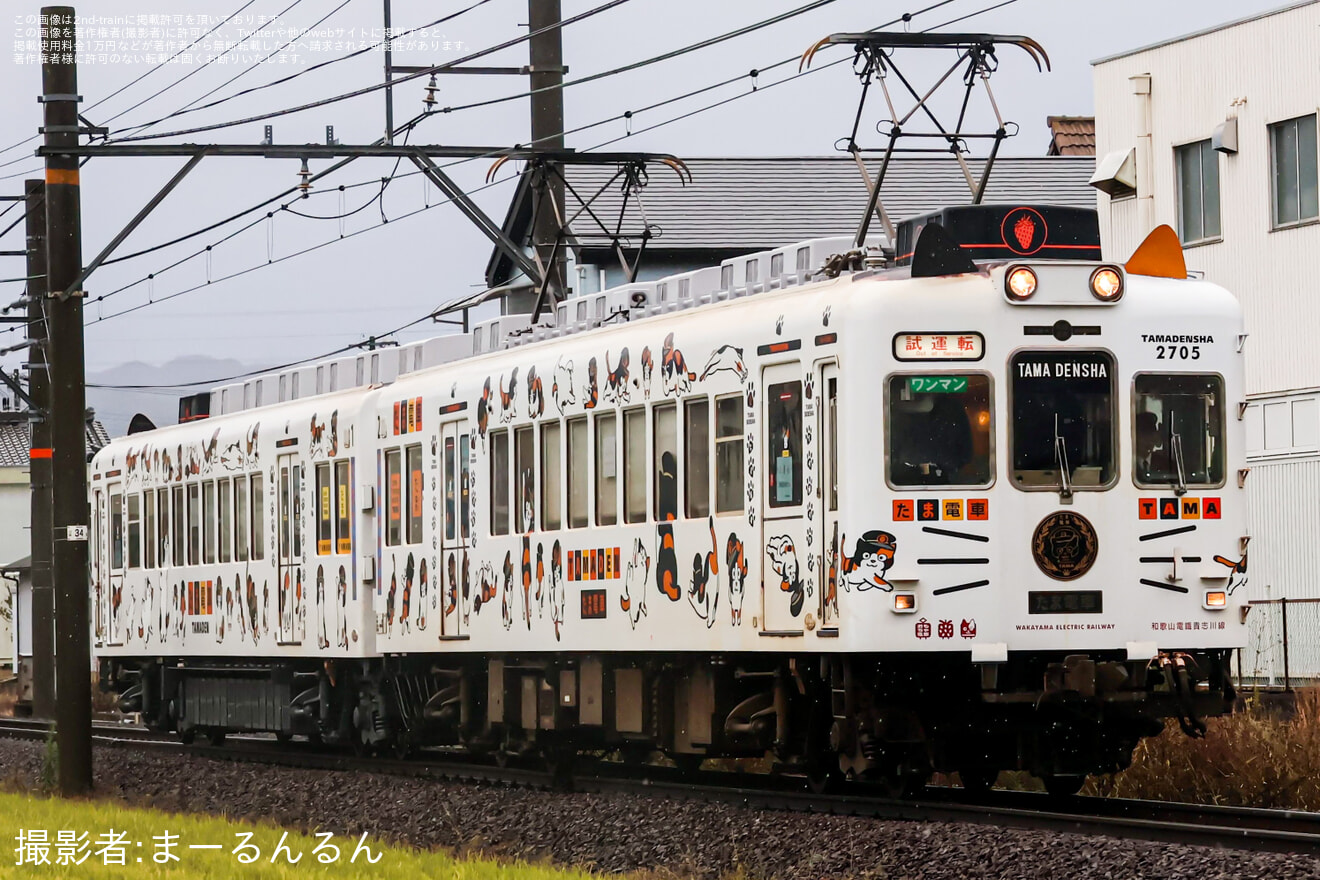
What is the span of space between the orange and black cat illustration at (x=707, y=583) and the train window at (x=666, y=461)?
49 cm

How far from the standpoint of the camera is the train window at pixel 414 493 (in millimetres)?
19344

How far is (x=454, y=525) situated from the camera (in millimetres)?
18734

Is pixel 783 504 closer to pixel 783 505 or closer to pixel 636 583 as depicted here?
pixel 783 505

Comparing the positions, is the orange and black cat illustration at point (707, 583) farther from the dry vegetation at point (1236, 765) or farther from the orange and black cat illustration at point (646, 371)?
the dry vegetation at point (1236, 765)

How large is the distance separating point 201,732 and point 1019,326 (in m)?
14.6

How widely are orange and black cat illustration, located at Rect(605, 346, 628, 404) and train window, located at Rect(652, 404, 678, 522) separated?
20.1 inches

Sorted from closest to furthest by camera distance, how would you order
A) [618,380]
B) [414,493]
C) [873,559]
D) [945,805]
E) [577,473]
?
[873,559]
[945,805]
[618,380]
[577,473]
[414,493]

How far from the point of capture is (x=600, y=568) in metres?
16.3

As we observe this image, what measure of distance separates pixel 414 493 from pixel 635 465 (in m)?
4.04

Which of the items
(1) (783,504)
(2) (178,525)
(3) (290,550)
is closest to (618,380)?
(1) (783,504)

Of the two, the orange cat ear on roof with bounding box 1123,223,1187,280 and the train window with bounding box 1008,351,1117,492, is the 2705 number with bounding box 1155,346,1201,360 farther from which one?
the orange cat ear on roof with bounding box 1123,223,1187,280

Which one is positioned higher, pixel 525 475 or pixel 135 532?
pixel 525 475

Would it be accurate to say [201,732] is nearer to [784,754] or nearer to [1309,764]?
[784,754]

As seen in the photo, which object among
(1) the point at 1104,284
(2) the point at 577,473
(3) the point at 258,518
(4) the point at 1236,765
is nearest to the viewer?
(1) the point at 1104,284
